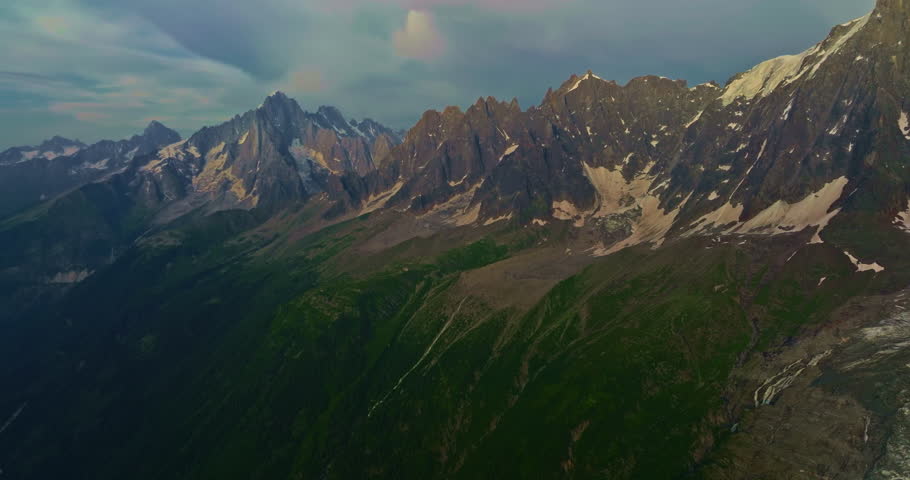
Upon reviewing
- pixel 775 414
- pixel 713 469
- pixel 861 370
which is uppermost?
pixel 861 370

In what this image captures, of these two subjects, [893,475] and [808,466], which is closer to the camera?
[893,475]

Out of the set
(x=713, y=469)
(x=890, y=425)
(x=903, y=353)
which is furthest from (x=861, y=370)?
(x=713, y=469)

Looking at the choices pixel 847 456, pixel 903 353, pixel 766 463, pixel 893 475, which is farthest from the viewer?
pixel 903 353

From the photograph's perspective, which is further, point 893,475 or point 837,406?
point 837,406

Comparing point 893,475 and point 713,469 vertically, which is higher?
point 893,475

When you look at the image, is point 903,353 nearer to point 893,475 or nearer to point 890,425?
point 890,425

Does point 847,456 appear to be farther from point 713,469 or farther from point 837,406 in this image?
point 713,469

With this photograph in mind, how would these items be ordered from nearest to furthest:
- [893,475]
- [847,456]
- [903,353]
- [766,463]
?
[893,475]
[847,456]
[766,463]
[903,353]

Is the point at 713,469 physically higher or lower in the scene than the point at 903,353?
lower

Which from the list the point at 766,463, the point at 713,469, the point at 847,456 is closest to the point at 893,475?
the point at 847,456
